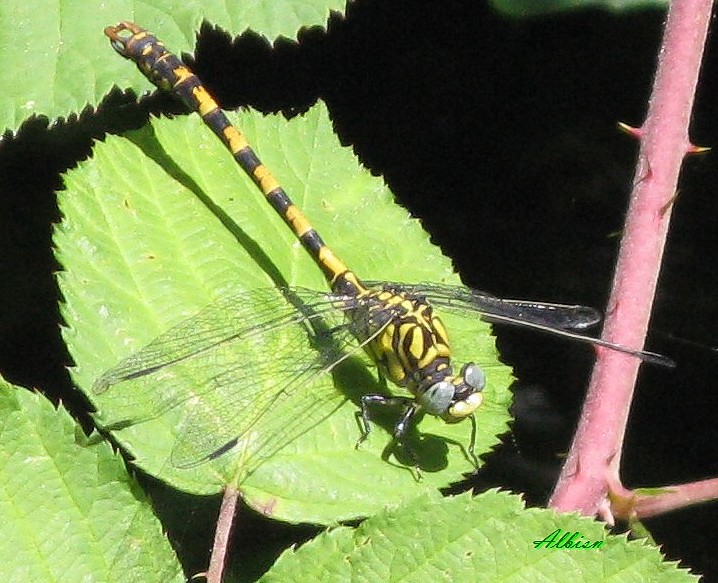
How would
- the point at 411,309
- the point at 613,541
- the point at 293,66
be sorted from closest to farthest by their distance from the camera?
the point at 613,541, the point at 411,309, the point at 293,66

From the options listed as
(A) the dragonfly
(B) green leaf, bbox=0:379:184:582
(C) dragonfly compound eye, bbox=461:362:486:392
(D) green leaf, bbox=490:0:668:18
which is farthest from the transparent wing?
(D) green leaf, bbox=490:0:668:18

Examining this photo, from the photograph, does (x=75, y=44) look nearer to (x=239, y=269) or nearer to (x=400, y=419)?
(x=239, y=269)

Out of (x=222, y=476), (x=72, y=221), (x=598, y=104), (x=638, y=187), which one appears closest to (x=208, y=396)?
(x=222, y=476)

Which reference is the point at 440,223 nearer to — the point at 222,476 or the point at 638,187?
the point at 638,187

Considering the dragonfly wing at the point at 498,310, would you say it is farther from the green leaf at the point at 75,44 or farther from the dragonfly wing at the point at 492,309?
the green leaf at the point at 75,44

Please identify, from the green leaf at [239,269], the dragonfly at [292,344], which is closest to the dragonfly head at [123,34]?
the dragonfly at [292,344]

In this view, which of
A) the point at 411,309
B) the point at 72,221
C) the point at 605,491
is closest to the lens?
the point at 605,491

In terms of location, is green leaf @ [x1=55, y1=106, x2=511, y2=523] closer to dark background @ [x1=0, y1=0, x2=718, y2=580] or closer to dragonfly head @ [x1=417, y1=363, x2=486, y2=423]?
dragonfly head @ [x1=417, y1=363, x2=486, y2=423]
